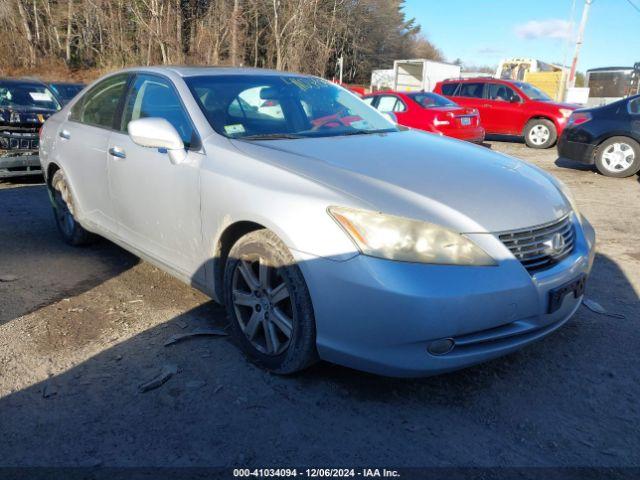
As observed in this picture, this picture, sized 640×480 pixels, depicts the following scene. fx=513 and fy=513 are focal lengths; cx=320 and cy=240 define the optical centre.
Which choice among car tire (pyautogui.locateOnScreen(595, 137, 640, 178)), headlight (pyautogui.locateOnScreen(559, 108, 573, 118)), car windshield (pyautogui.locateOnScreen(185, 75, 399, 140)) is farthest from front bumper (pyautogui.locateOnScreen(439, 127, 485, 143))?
car windshield (pyautogui.locateOnScreen(185, 75, 399, 140))

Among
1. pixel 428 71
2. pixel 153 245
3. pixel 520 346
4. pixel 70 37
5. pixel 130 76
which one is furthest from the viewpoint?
pixel 70 37

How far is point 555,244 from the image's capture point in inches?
102

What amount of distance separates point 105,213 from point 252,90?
5.01ft

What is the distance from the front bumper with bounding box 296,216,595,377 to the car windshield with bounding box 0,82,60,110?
27.6ft

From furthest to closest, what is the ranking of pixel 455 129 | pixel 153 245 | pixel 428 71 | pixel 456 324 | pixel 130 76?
1. pixel 428 71
2. pixel 455 129
3. pixel 130 76
4. pixel 153 245
5. pixel 456 324

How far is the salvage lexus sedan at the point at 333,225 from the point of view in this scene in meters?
2.24

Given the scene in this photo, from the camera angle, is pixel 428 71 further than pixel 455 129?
Yes

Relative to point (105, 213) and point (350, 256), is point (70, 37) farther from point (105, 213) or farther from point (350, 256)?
point (350, 256)

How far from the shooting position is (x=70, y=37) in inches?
1451

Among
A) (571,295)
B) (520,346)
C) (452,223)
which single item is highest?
(452,223)

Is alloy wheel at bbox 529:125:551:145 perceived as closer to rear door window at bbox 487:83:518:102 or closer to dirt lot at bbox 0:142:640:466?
rear door window at bbox 487:83:518:102

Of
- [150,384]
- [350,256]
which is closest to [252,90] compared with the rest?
[350,256]

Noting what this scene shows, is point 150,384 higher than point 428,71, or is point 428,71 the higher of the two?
point 428,71

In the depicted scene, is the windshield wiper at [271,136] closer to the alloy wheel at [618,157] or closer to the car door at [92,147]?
the car door at [92,147]
